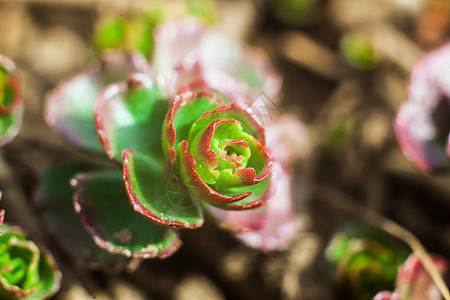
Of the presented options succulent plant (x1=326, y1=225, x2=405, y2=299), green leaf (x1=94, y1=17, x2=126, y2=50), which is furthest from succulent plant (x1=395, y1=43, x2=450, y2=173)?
green leaf (x1=94, y1=17, x2=126, y2=50)

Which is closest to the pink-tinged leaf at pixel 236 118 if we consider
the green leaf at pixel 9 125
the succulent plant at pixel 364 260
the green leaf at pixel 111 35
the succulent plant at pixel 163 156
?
the succulent plant at pixel 163 156

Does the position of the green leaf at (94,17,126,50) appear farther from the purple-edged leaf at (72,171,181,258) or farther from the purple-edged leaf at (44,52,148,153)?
the purple-edged leaf at (72,171,181,258)

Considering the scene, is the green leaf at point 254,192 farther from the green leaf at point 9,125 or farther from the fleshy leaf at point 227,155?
the green leaf at point 9,125

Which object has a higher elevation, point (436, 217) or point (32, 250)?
point (32, 250)

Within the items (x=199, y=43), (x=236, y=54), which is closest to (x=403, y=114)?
(x=236, y=54)

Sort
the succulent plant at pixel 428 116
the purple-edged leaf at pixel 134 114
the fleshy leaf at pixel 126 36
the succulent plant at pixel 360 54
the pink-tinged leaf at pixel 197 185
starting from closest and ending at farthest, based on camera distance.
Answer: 1. the pink-tinged leaf at pixel 197 185
2. the purple-edged leaf at pixel 134 114
3. the succulent plant at pixel 428 116
4. the fleshy leaf at pixel 126 36
5. the succulent plant at pixel 360 54

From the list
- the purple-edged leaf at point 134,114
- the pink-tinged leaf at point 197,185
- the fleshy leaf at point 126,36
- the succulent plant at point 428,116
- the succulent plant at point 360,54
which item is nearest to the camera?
the pink-tinged leaf at point 197,185

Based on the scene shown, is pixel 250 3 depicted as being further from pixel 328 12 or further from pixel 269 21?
pixel 328 12
